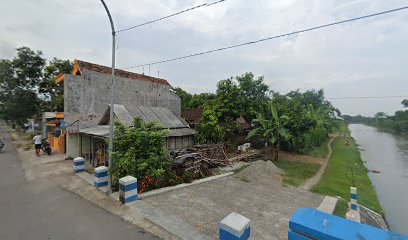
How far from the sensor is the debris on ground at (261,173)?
407 inches

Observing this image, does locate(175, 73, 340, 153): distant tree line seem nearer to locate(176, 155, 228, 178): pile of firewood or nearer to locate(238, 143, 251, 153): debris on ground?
locate(238, 143, 251, 153): debris on ground

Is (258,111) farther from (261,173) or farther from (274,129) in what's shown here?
(261,173)

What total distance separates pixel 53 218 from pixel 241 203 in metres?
5.70

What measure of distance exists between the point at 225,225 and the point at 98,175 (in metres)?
5.95

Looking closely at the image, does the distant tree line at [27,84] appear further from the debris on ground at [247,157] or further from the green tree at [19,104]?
the debris on ground at [247,157]

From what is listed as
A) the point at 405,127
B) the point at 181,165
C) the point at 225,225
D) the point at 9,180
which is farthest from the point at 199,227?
the point at 405,127

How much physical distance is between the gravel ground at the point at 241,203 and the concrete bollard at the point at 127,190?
66 centimetres

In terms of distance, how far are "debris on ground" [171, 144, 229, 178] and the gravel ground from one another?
1176 millimetres

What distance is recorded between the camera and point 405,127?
50.8 m

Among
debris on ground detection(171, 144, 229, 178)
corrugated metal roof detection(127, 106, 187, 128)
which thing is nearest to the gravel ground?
debris on ground detection(171, 144, 229, 178)

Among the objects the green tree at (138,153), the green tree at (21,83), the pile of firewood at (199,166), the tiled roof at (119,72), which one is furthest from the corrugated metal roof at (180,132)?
the green tree at (21,83)

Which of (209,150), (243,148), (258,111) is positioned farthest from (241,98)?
(209,150)

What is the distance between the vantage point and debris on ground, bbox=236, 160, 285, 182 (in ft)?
33.9

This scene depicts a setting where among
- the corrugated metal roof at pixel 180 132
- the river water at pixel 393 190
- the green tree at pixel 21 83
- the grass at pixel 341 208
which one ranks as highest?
the green tree at pixel 21 83
